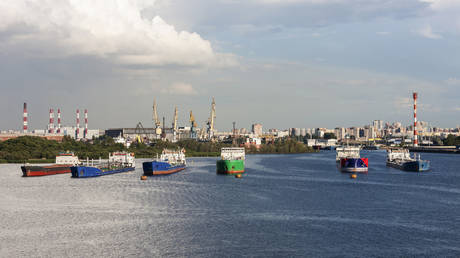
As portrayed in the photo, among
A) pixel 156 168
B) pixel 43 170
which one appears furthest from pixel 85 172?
pixel 156 168

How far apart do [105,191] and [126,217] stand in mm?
23607

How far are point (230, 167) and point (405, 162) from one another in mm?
→ 42703

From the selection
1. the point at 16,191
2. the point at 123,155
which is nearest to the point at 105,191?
the point at 16,191

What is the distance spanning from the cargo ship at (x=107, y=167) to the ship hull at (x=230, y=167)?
74.1 ft

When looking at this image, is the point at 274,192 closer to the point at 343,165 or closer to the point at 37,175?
the point at 343,165

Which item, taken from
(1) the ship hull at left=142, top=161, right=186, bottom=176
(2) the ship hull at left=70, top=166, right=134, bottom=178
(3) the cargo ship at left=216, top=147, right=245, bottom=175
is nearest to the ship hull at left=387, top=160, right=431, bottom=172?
(3) the cargo ship at left=216, top=147, right=245, bottom=175

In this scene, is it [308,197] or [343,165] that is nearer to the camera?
[308,197]

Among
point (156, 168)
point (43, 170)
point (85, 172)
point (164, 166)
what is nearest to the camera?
point (85, 172)

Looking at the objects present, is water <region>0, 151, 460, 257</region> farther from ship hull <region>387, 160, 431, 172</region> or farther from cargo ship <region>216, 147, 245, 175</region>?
ship hull <region>387, 160, 431, 172</region>

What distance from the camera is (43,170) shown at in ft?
343

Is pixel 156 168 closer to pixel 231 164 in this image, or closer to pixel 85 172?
pixel 85 172

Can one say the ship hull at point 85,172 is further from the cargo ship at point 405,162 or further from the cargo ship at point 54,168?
the cargo ship at point 405,162

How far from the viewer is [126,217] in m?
50.7

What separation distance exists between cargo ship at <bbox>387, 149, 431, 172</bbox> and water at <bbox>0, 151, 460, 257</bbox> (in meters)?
36.8
